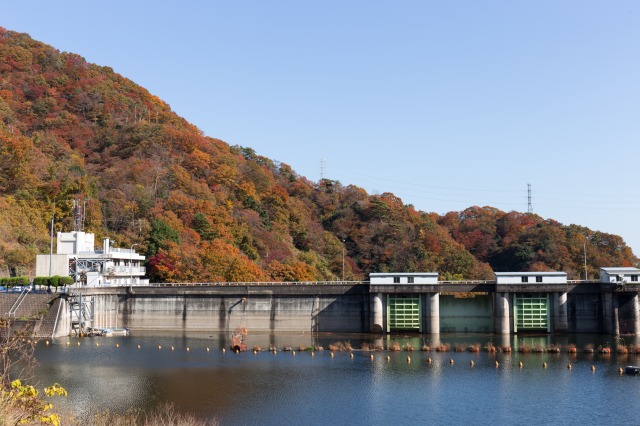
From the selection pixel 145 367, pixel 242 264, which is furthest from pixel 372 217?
pixel 145 367

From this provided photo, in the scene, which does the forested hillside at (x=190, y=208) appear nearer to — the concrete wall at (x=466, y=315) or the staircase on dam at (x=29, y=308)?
the staircase on dam at (x=29, y=308)

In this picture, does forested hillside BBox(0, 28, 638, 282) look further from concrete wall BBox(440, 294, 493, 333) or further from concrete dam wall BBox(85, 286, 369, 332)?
concrete wall BBox(440, 294, 493, 333)

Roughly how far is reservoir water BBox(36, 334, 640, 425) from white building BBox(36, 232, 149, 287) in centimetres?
1540

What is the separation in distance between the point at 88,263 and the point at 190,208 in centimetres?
2183

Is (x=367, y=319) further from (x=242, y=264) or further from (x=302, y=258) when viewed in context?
(x=302, y=258)

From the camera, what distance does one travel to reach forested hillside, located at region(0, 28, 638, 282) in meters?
86.4

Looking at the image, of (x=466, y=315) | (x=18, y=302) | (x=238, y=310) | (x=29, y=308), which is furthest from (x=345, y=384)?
(x=18, y=302)

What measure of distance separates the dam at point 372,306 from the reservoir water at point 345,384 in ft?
27.5

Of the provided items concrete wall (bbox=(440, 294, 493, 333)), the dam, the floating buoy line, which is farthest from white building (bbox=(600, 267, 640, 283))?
the floating buoy line

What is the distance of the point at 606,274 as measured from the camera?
68188mm

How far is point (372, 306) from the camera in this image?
6981 cm

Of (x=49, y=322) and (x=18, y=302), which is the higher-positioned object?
(x=18, y=302)

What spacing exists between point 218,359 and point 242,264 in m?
30.4

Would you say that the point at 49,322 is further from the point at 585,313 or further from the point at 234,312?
the point at 585,313
